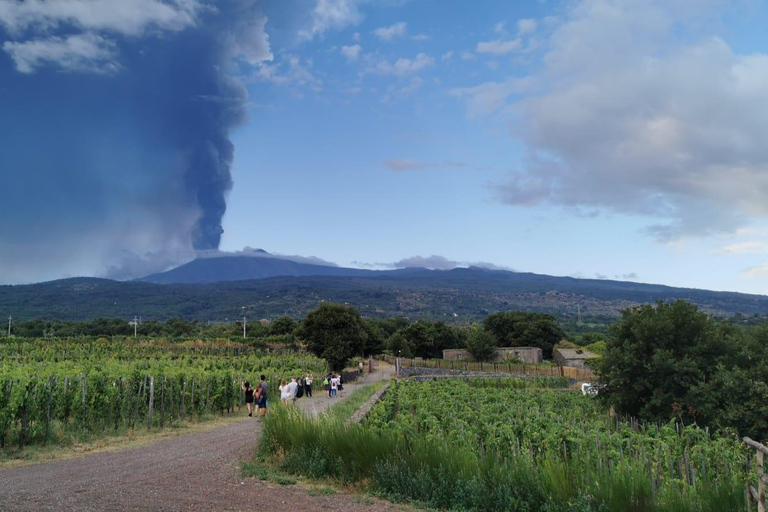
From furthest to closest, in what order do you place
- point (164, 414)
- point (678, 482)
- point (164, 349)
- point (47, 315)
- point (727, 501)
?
1. point (47, 315)
2. point (164, 349)
3. point (164, 414)
4. point (678, 482)
5. point (727, 501)

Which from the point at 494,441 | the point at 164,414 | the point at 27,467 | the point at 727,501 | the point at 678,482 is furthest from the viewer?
the point at 164,414

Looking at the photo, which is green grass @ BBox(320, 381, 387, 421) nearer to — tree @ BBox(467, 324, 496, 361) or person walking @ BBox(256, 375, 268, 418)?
person walking @ BBox(256, 375, 268, 418)

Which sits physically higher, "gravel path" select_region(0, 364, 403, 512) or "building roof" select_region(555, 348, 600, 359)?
"gravel path" select_region(0, 364, 403, 512)

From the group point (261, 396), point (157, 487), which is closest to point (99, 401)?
point (261, 396)

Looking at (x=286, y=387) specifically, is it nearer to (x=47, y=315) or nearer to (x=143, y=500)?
(x=143, y=500)

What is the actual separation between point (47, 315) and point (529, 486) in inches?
8716

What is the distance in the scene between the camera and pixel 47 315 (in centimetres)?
19300

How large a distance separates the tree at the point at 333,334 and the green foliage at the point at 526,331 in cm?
3655

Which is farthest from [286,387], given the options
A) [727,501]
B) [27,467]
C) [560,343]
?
[560,343]

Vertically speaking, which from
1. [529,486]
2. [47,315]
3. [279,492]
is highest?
[529,486]

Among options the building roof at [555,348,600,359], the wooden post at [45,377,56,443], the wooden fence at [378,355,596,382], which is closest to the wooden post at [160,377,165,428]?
the wooden post at [45,377,56,443]

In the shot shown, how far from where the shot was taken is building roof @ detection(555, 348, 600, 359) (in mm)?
73356

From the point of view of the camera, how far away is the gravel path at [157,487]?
8422 mm

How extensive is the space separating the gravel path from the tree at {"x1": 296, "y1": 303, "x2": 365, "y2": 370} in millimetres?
39286
